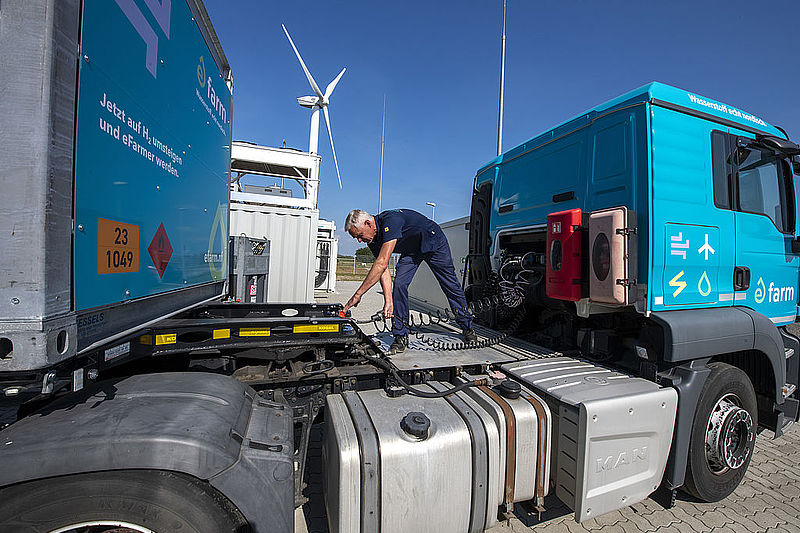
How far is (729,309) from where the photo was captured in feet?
10.5

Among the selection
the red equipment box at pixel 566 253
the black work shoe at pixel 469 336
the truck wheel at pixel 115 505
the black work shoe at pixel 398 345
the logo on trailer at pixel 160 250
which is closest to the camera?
the truck wheel at pixel 115 505

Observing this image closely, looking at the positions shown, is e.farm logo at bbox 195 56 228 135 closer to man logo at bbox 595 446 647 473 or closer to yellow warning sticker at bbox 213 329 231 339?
yellow warning sticker at bbox 213 329 231 339

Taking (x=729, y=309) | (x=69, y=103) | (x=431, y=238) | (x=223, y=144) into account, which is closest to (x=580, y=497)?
(x=729, y=309)

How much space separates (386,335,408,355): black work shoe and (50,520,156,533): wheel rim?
6.57 feet

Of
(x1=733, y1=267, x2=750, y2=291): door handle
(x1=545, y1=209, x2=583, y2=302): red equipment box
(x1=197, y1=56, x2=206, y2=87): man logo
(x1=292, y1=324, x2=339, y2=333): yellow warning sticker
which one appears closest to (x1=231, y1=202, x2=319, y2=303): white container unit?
(x1=197, y1=56, x2=206, y2=87): man logo

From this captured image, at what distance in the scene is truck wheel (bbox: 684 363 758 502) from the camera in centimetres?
295

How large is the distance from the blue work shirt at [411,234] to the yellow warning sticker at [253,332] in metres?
1.51

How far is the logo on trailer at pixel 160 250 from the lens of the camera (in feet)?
6.86

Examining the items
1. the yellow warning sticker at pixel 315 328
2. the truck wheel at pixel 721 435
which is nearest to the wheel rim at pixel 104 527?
the yellow warning sticker at pixel 315 328

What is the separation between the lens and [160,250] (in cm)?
219

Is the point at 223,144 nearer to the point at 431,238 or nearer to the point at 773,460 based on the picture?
the point at 431,238

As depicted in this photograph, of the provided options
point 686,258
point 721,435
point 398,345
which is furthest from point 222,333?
point 721,435

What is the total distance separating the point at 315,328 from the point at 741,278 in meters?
3.50

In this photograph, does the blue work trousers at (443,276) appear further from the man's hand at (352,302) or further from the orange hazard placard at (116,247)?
the orange hazard placard at (116,247)
